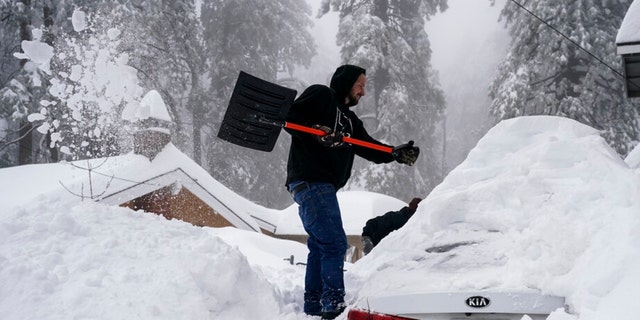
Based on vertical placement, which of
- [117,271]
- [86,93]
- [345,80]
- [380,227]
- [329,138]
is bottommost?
[117,271]

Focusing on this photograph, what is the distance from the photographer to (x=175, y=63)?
2595 cm

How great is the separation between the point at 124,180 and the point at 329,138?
10.1 metres

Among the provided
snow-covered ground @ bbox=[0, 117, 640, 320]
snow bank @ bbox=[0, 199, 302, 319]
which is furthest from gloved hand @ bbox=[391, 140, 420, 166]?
snow bank @ bbox=[0, 199, 302, 319]

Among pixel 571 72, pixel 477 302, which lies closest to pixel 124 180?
pixel 477 302

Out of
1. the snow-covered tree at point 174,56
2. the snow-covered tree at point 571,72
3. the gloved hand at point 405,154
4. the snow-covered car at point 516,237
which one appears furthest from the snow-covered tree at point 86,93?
the snow-covered car at point 516,237

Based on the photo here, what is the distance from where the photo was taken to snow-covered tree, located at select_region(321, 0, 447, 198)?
990 inches

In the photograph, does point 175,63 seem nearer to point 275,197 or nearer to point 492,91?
point 275,197

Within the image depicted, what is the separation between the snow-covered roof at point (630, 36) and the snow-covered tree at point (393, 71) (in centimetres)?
1763

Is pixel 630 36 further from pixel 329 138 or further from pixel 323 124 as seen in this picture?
pixel 329 138

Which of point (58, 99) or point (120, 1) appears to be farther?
point (120, 1)

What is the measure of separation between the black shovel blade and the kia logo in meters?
1.98

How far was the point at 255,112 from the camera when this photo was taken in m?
3.88

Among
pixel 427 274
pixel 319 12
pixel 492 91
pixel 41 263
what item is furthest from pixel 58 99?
pixel 427 274

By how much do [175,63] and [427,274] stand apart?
24895 mm
